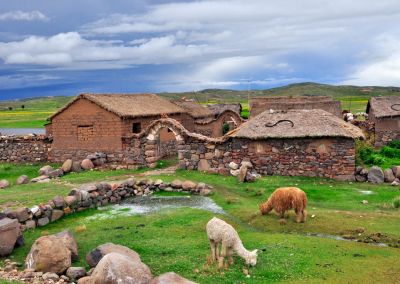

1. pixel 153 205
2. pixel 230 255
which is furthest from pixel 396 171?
pixel 230 255

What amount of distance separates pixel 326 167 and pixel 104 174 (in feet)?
38.7

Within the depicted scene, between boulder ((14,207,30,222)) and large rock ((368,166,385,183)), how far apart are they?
15307 mm

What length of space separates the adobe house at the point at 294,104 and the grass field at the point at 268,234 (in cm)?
1901

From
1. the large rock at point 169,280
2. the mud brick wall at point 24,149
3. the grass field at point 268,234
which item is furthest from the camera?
the mud brick wall at point 24,149

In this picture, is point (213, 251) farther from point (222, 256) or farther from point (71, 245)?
point (71, 245)

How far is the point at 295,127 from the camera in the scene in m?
24.4

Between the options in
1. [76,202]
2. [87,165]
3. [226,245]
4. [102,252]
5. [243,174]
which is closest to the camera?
[226,245]

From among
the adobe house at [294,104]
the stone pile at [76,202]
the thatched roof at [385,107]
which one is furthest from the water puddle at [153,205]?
the thatched roof at [385,107]

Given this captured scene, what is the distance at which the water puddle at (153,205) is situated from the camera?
18.2 meters

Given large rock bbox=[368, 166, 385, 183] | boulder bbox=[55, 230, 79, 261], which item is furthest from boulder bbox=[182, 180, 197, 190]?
large rock bbox=[368, 166, 385, 183]

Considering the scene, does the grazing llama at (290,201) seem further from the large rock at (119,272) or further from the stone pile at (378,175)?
the stone pile at (378,175)

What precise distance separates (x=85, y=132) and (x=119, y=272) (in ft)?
70.0

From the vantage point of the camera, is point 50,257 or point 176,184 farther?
point 176,184

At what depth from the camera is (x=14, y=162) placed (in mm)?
33281
